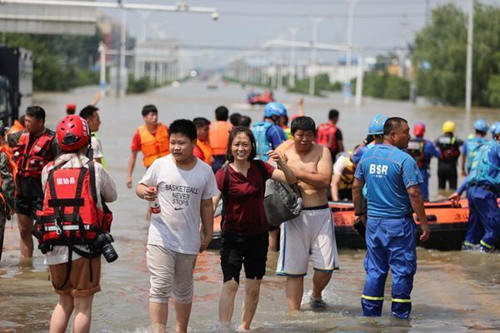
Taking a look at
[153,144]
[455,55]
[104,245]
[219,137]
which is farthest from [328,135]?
[455,55]

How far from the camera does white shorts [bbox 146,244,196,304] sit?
7051 millimetres

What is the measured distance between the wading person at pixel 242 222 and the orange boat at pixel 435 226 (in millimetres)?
4624

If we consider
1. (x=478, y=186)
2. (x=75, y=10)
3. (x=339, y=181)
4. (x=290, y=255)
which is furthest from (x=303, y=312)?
(x=75, y=10)

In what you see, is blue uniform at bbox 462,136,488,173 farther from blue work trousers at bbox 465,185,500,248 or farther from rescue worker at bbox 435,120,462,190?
blue work trousers at bbox 465,185,500,248

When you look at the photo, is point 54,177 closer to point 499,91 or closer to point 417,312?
point 417,312

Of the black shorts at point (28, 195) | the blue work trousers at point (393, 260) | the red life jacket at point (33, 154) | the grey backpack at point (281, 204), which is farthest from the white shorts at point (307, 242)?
the black shorts at point (28, 195)

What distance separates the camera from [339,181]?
14422 mm

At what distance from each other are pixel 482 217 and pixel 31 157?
5.22 m

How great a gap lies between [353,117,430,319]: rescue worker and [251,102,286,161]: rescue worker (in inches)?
130

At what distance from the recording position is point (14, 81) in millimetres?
26328

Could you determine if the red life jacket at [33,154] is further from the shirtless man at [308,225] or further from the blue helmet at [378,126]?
the blue helmet at [378,126]

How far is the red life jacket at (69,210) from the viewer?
21.6 feet

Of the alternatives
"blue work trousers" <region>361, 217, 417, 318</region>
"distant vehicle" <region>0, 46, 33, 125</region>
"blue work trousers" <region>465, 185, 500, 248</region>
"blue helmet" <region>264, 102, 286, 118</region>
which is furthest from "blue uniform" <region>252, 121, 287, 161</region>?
"distant vehicle" <region>0, 46, 33, 125</region>

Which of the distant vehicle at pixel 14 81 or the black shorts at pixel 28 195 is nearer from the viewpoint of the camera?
the black shorts at pixel 28 195
